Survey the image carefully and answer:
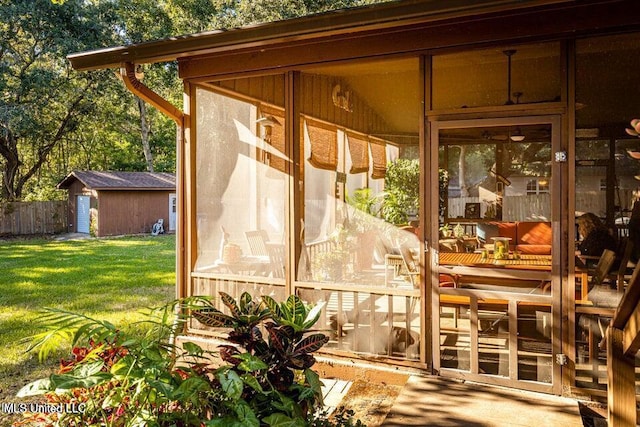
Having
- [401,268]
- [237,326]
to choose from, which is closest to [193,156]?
[401,268]

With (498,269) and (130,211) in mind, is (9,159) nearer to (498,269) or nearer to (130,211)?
(130,211)

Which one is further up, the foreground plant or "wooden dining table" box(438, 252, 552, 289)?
"wooden dining table" box(438, 252, 552, 289)

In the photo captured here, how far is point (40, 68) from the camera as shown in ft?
66.7

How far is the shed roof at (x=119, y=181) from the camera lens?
19.7m

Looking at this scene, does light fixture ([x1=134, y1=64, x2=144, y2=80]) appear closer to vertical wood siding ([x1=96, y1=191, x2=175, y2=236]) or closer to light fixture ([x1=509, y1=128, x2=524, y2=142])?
light fixture ([x1=509, y1=128, x2=524, y2=142])

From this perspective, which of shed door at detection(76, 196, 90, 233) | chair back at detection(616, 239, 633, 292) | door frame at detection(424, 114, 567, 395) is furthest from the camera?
shed door at detection(76, 196, 90, 233)

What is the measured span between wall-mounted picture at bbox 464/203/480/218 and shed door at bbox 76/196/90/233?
1992 cm

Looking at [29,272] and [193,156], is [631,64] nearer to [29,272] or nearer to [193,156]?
[193,156]

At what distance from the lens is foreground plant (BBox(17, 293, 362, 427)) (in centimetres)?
228

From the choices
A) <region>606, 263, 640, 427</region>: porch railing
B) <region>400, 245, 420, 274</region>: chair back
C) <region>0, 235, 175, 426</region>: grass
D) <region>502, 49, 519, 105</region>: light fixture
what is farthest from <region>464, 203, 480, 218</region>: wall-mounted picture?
<region>0, 235, 175, 426</region>: grass

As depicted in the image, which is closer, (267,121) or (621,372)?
(621,372)

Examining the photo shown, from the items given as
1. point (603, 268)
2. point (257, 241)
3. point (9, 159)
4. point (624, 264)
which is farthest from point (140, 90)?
point (9, 159)

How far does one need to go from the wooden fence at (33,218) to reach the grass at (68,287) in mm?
3628

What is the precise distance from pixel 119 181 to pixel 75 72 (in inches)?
197
